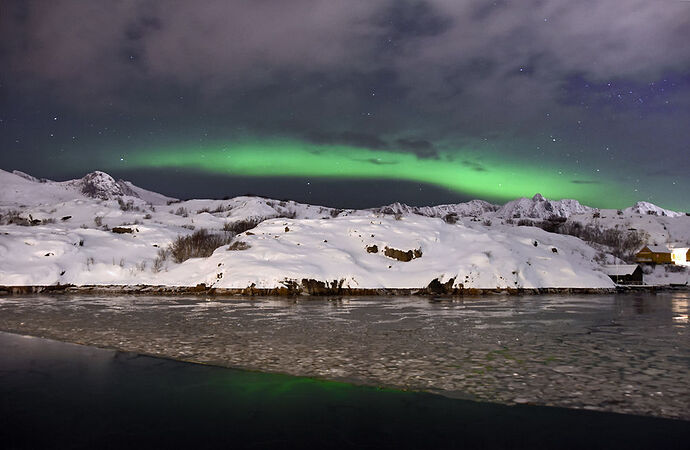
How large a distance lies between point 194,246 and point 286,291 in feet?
31.7

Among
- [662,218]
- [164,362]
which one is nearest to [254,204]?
[164,362]

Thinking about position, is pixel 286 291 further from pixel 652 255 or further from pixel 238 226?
pixel 652 255

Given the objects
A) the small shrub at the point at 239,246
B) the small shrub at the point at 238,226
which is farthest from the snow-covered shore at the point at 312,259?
the small shrub at the point at 238,226

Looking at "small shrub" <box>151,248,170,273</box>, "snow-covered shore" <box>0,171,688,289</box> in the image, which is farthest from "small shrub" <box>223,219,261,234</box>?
"small shrub" <box>151,248,170,273</box>

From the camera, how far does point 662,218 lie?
10412 centimetres

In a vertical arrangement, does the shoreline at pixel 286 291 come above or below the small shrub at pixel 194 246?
below

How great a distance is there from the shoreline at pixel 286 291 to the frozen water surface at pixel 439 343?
211 inches

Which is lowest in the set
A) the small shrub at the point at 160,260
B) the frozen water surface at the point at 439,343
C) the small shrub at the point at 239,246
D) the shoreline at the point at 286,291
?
the frozen water surface at the point at 439,343

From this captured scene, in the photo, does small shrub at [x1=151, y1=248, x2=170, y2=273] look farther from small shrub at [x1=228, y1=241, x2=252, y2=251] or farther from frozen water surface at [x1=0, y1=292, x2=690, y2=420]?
frozen water surface at [x1=0, y1=292, x2=690, y2=420]

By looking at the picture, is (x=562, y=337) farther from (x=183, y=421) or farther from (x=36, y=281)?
(x=36, y=281)

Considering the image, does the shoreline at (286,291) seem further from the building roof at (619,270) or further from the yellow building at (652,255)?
the yellow building at (652,255)

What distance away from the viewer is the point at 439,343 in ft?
30.7

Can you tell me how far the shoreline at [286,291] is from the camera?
22594mm

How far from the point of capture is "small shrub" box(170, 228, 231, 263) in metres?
28.7
